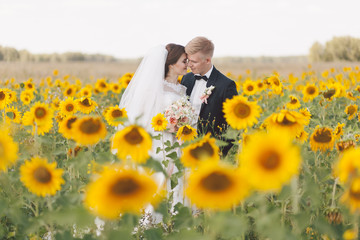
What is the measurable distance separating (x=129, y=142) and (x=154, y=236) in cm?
48

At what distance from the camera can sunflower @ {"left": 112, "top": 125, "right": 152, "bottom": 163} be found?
5.40 ft

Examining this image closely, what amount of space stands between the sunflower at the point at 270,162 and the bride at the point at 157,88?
8.49ft

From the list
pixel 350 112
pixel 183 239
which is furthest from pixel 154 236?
pixel 350 112

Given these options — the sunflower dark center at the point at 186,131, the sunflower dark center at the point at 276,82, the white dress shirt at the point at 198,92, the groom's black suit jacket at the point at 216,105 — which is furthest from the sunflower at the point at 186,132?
the sunflower dark center at the point at 276,82

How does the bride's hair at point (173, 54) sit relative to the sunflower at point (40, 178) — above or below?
above

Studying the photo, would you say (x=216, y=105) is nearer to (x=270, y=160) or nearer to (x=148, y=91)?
(x=148, y=91)

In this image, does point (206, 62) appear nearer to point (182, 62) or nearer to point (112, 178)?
point (182, 62)

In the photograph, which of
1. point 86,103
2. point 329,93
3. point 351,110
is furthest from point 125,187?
point 351,110

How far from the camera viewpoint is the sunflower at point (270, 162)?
1158 millimetres

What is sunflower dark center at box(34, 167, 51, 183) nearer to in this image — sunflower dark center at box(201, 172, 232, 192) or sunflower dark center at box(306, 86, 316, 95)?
sunflower dark center at box(201, 172, 232, 192)

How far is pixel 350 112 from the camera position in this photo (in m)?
4.49

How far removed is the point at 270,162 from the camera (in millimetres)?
1200

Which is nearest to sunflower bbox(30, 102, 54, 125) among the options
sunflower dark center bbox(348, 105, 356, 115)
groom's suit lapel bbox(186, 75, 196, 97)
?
groom's suit lapel bbox(186, 75, 196, 97)

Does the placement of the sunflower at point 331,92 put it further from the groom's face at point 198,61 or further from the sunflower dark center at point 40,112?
the sunflower dark center at point 40,112
